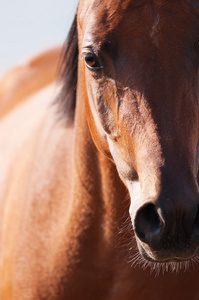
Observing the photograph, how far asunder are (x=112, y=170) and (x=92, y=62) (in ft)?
1.87

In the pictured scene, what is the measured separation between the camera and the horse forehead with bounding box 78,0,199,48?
81.1 inches

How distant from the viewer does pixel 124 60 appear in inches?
82.0

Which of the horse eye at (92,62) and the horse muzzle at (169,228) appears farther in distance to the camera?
the horse eye at (92,62)

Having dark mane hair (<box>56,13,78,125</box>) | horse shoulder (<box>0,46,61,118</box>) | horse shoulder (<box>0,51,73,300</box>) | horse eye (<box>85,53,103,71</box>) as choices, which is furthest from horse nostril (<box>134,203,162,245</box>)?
horse shoulder (<box>0,46,61,118</box>)

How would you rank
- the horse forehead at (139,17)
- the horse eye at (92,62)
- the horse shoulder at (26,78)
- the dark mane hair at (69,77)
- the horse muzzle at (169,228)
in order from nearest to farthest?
the horse muzzle at (169,228) → the horse forehead at (139,17) → the horse eye at (92,62) → the dark mane hair at (69,77) → the horse shoulder at (26,78)

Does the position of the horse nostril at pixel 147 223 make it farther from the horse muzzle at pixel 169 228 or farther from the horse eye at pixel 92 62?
the horse eye at pixel 92 62

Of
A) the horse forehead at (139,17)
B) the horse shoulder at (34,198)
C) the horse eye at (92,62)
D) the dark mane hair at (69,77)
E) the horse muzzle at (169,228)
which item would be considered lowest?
the horse shoulder at (34,198)

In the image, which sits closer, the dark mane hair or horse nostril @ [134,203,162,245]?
horse nostril @ [134,203,162,245]

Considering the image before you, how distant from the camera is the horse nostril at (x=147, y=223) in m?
1.94

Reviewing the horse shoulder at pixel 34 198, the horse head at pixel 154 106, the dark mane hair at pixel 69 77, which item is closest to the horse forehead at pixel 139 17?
the horse head at pixel 154 106

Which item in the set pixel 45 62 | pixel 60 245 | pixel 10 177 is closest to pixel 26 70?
pixel 45 62

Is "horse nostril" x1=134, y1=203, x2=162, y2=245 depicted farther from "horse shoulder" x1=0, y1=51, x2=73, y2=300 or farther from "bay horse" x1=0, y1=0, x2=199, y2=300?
"horse shoulder" x1=0, y1=51, x2=73, y2=300

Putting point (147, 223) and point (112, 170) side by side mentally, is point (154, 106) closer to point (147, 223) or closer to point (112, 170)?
point (147, 223)

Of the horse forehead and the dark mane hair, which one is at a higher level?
the horse forehead
